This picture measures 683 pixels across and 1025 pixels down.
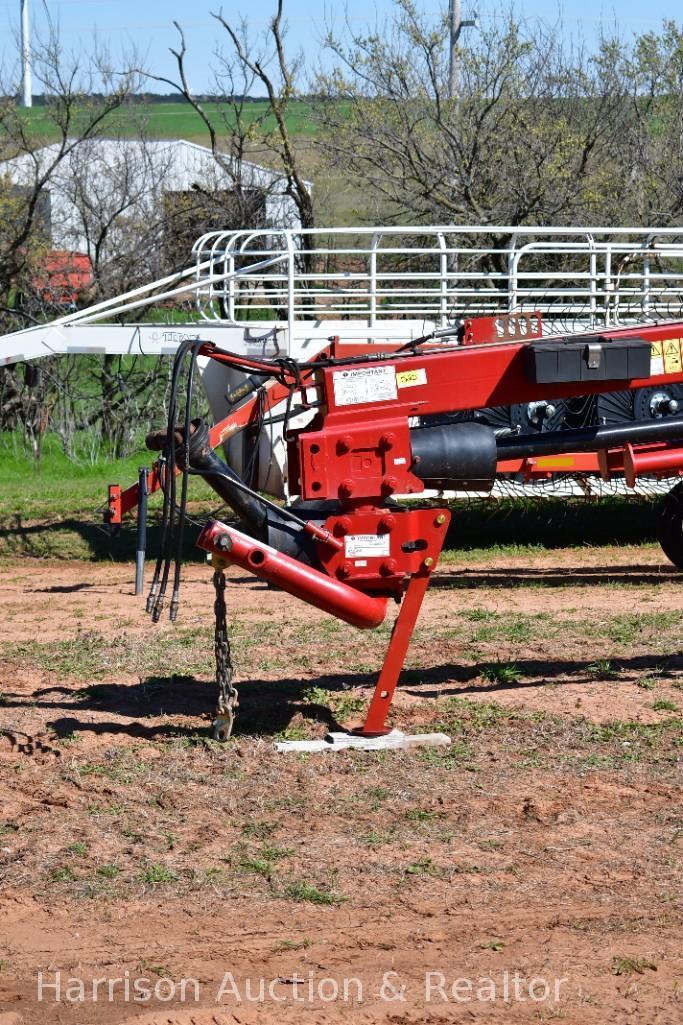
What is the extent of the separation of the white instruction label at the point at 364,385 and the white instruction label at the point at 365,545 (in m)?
0.62

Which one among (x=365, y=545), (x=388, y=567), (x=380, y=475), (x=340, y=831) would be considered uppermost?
(x=380, y=475)

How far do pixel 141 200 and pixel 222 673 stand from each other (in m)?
18.2

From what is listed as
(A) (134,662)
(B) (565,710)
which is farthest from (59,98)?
(B) (565,710)

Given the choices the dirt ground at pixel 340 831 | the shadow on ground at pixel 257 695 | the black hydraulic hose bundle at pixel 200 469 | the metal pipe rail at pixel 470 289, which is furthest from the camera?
the metal pipe rail at pixel 470 289

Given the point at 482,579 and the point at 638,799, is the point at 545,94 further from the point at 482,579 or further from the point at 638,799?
the point at 638,799

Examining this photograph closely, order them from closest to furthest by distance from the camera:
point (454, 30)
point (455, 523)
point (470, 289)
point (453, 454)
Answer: point (453, 454) → point (470, 289) → point (455, 523) → point (454, 30)

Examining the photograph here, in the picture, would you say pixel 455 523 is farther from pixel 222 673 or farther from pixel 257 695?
pixel 222 673

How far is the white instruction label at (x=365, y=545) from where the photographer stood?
639 centimetres

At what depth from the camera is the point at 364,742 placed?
21.5ft

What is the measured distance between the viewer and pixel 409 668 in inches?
320

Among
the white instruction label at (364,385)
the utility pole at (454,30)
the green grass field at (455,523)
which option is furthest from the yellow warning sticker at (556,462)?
the utility pole at (454,30)

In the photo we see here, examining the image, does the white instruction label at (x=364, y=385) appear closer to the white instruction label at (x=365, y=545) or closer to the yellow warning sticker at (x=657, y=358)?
the white instruction label at (x=365, y=545)

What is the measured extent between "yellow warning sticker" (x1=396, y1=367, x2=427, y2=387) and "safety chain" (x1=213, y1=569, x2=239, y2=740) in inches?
48.0

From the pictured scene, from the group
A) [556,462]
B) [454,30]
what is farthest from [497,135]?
[556,462]
